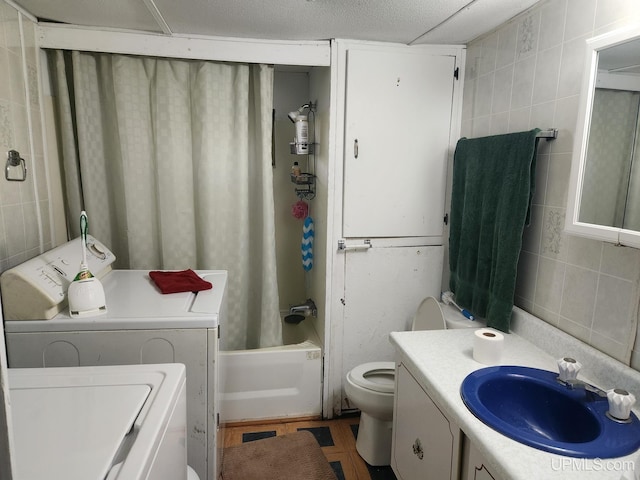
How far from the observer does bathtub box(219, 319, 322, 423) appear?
2.34 meters

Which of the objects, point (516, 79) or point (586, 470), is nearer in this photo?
point (586, 470)

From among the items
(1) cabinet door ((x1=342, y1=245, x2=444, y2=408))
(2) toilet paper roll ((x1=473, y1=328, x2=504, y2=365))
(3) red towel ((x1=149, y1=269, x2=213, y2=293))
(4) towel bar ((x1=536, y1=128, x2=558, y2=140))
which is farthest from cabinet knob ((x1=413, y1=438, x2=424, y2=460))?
(4) towel bar ((x1=536, y1=128, x2=558, y2=140))

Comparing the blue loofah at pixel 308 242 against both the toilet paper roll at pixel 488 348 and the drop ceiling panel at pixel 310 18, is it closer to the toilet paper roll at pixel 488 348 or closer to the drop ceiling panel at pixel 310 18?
the drop ceiling panel at pixel 310 18

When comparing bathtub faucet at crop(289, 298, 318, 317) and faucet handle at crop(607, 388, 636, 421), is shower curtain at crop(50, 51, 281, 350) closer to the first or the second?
bathtub faucet at crop(289, 298, 318, 317)

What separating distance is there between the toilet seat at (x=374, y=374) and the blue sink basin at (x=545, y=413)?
2.48 ft

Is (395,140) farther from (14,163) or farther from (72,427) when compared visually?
(72,427)

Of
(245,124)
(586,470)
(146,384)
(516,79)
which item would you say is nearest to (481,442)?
(586,470)

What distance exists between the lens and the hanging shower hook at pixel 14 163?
1718mm

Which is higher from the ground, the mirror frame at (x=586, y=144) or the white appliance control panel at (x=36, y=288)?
the mirror frame at (x=586, y=144)

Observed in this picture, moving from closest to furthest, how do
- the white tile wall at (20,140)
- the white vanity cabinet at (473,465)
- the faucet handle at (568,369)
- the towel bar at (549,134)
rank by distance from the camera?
the white vanity cabinet at (473,465) → the faucet handle at (568,369) → the towel bar at (549,134) → the white tile wall at (20,140)

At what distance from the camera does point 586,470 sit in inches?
38.8

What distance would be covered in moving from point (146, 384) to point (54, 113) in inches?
66.2

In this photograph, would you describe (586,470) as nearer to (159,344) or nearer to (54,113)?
(159,344)

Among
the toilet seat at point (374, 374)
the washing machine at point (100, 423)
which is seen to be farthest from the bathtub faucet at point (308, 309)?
the washing machine at point (100, 423)
